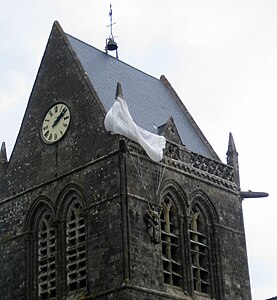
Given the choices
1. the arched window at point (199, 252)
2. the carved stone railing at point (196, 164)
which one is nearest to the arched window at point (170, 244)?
the arched window at point (199, 252)

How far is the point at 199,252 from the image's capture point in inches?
1689

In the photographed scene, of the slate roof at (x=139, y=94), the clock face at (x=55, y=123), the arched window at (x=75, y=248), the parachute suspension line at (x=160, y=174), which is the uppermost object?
the slate roof at (x=139, y=94)

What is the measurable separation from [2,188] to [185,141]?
764 cm

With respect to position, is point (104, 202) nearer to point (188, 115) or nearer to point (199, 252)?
point (199, 252)

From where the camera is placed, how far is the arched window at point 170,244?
134 feet

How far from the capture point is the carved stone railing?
140 ft

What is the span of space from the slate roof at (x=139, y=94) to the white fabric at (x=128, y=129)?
1.18 meters

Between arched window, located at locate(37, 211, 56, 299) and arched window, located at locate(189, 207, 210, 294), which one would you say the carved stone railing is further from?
arched window, located at locate(37, 211, 56, 299)

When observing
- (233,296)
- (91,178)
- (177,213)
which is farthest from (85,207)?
(233,296)

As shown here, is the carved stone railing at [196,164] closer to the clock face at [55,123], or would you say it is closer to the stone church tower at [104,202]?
the stone church tower at [104,202]

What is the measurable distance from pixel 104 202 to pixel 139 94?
737cm

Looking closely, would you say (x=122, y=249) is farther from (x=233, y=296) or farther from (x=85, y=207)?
(x=233, y=296)

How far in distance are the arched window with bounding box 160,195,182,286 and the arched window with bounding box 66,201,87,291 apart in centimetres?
291

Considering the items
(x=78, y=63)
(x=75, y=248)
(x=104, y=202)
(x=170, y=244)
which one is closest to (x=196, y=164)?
(x=170, y=244)
